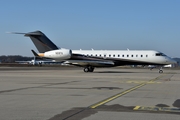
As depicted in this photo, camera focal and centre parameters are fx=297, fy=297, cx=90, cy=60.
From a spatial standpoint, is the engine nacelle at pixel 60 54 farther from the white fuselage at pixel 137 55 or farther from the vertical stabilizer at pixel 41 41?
the white fuselage at pixel 137 55

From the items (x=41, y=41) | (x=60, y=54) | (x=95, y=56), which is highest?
(x=41, y=41)

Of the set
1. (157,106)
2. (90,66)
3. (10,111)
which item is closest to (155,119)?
(157,106)

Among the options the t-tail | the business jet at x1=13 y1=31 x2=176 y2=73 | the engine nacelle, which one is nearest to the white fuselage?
the business jet at x1=13 y1=31 x2=176 y2=73

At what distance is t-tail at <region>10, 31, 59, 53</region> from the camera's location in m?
43.0

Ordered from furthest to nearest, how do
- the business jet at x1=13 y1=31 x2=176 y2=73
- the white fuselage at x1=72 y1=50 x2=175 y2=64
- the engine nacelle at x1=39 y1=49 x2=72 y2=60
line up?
1. the white fuselage at x1=72 y1=50 x2=175 y2=64
2. the business jet at x1=13 y1=31 x2=176 y2=73
3. the engine nacelle at x1=39 y1=49 x2=72 y2=60

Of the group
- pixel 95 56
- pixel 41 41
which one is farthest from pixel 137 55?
pixel 41 41

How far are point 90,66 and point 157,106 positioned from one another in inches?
1327

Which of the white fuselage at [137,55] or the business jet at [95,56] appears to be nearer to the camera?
the business jet at [95,56]

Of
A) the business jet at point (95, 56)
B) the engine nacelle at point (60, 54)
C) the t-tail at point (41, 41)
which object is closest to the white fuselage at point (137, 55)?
the business jet at point (95, 56)

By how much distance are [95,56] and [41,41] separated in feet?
26.9

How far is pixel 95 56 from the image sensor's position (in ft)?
145

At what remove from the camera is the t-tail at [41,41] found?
43000 mm

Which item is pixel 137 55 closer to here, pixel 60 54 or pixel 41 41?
pixel 60 54

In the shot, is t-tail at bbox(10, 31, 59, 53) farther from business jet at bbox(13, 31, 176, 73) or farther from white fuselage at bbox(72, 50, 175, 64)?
white fuselage at bbox(72, 50, 175, 64)
